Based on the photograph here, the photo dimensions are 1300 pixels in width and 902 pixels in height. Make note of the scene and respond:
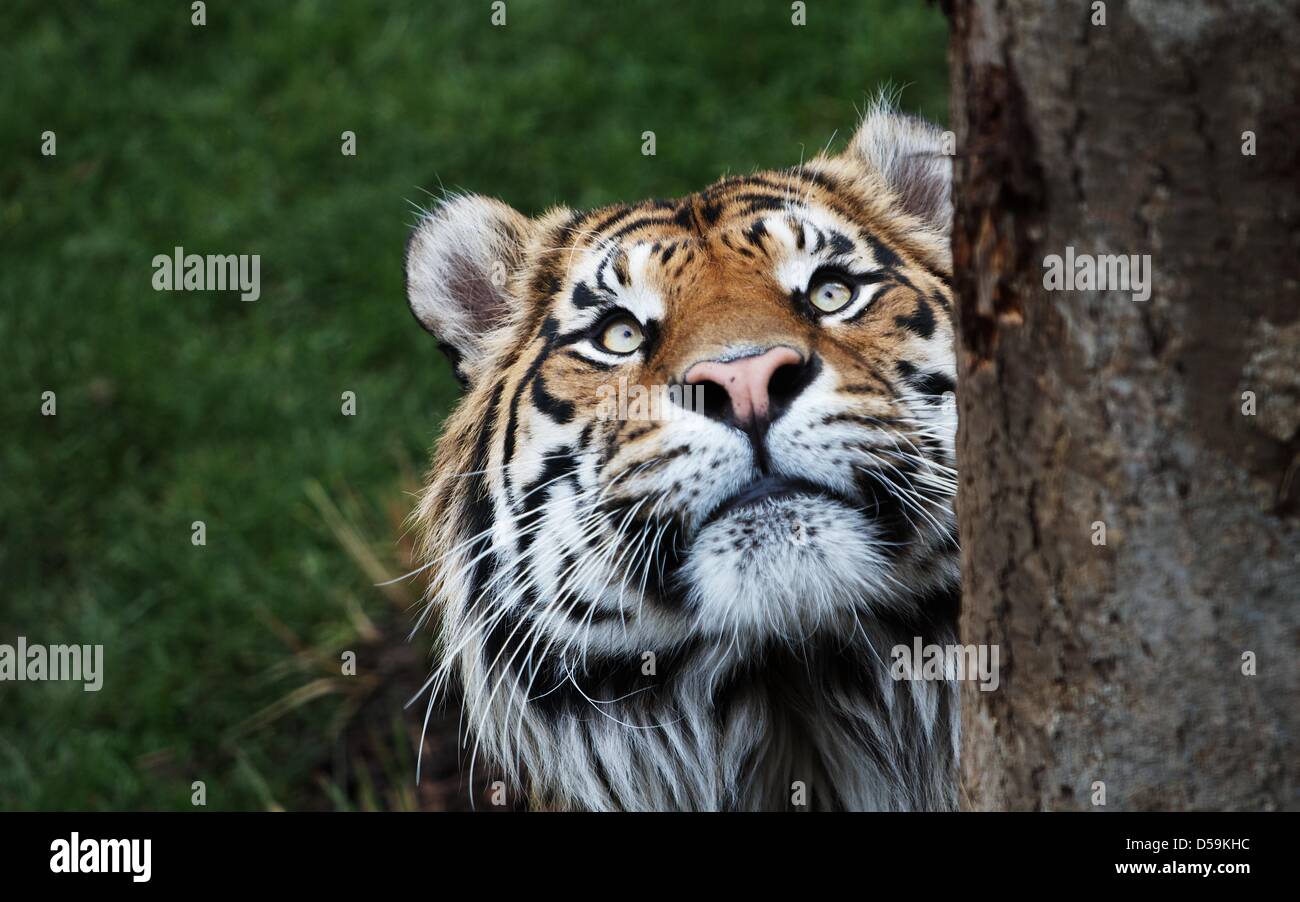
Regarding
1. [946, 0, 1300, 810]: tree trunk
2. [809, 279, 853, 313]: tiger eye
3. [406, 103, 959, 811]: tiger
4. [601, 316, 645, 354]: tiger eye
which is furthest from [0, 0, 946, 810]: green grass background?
[946, 0, 1300, 810]: tree trunk

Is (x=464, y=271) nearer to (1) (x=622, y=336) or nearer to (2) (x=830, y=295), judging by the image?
(1) (x=622, y=336)

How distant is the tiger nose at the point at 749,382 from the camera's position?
2.72m

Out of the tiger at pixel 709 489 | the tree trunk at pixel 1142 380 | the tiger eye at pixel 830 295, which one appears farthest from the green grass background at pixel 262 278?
the tree trunk at pixel 1142 380

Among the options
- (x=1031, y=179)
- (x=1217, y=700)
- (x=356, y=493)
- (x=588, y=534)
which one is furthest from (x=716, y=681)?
(x=356, y=493)

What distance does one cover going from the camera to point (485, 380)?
12.1 ft

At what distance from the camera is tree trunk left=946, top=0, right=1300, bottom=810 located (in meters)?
1.79

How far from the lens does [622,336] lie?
325cm

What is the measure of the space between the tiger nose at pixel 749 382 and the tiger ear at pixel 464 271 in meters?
1.14

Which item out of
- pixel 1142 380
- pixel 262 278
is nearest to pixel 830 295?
pixel 1142 380

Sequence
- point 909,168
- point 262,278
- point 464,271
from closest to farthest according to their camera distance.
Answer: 1. point 909,168
2. point 464,271
3. point 262,278

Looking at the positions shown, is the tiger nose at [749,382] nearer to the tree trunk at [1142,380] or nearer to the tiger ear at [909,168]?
the tree trunk at [1142,380]

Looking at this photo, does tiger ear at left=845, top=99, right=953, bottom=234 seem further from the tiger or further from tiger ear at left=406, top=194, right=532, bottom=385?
tiger ear at left=406, top=194, right=532, bottom=385

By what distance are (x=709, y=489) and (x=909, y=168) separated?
1350mm

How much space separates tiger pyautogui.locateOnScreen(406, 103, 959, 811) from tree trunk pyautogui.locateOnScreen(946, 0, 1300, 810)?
0.74 meters
